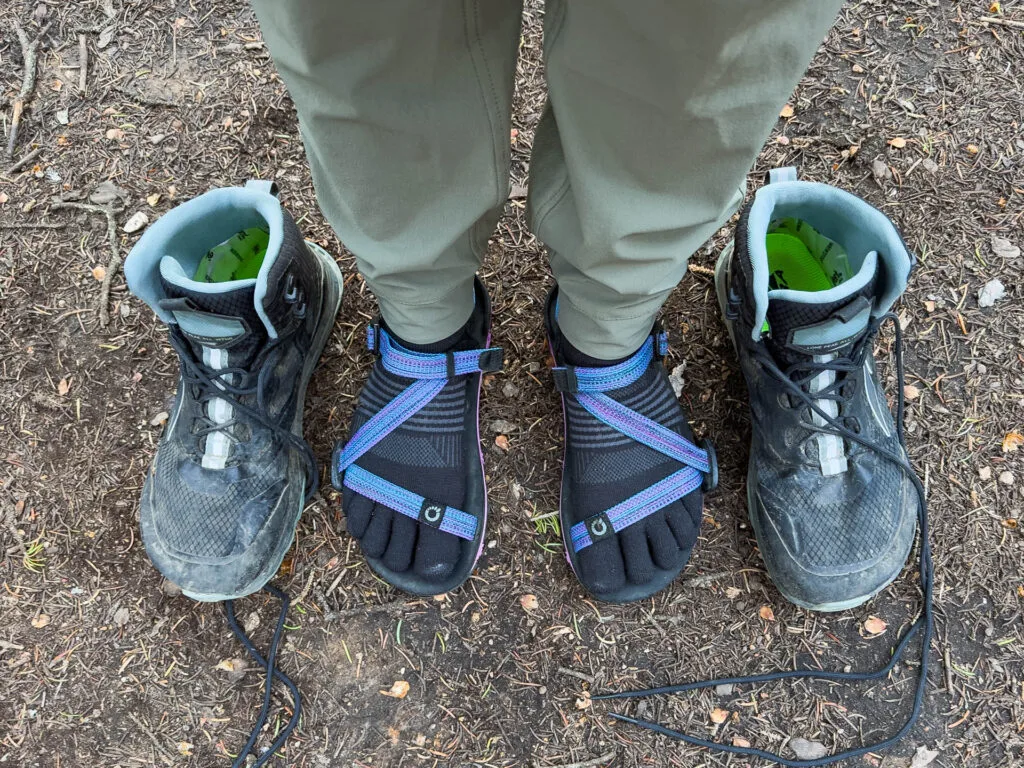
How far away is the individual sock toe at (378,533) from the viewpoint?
1.72 m

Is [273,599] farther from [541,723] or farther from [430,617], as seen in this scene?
[541,723]

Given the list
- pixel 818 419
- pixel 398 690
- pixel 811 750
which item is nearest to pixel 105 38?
pixel 398 690

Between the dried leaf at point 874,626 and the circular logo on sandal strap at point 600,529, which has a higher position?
the circular logo on sandal strap at point 600,529

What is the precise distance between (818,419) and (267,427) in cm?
139

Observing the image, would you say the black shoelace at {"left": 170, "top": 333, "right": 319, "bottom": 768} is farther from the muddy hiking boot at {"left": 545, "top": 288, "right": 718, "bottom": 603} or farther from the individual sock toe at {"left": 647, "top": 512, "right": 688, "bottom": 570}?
the individual sock toe at {"left": 647, "top": 512, "right": 688, "bottom": 570}

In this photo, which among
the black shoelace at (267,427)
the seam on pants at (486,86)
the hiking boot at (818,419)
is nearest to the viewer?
the seam on pants at (486,86)

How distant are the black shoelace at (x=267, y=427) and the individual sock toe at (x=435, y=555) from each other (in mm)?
353

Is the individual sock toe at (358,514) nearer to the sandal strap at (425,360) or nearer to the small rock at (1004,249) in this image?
the sandal strap at (425,360)

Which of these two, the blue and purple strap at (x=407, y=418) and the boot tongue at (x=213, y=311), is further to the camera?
the blue and purple strap at (x=407, y=418)

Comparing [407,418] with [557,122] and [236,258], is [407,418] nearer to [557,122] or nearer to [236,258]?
[236,258]

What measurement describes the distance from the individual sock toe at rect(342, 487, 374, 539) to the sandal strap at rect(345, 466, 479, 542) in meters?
0.02

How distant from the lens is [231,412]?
1.71 metres

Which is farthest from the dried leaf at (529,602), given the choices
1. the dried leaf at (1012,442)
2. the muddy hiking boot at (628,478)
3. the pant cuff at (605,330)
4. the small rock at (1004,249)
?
the small rock at (1004,249)

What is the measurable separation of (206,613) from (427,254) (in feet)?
3.97
